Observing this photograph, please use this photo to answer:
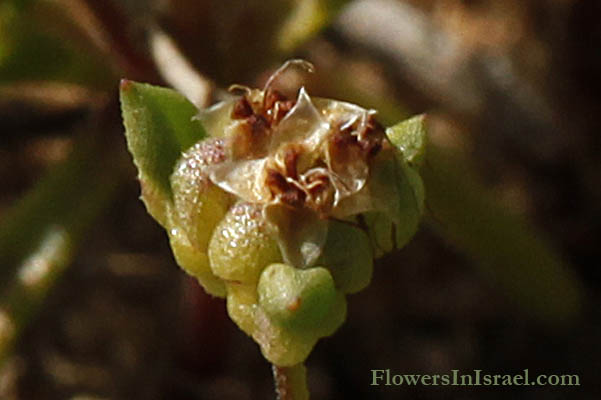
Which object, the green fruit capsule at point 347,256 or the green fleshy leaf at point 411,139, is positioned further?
the green fleshy leaf at point 411,139

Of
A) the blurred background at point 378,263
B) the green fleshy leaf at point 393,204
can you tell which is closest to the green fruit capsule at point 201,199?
the green fleshy leaf at point 393,204

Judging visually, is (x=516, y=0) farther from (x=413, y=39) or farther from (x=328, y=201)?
(x=328, y=201)

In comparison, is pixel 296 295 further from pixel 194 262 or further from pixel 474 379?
pixel 474 379

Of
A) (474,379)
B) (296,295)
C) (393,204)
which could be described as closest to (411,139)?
(393,204)

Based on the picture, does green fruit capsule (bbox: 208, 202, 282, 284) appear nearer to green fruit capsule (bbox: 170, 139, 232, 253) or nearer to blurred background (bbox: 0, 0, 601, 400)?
green fruit capsule (bbox: 170, 139, 232, 253)

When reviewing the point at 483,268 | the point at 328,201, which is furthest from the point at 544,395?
the point at 328,201

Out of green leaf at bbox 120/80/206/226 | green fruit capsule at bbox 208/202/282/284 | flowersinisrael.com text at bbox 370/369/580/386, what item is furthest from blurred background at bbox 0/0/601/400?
green fruit capsule at bbox 208/202/282/284

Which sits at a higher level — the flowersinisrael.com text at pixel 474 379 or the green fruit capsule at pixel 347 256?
the green fruit capsule at pixel 347 256

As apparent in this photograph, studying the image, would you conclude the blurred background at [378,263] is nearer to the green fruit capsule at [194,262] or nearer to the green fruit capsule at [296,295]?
the green fruit capsule at [194,262]
